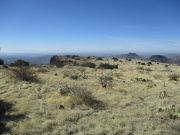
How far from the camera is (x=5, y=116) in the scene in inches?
529

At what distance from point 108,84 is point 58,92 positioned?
4919 millimetres

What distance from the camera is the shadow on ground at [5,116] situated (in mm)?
11750

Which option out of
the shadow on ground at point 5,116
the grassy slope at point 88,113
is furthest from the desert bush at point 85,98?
the shadow on ground at point 5,116

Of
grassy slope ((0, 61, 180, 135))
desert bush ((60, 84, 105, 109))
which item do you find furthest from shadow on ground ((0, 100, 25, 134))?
desert bush ((60, 84, 105, 109))

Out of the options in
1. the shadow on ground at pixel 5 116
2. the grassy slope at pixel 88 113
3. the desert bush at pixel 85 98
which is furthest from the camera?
the desert bush at pixel 85 98

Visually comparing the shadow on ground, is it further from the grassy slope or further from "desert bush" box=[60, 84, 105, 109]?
"desert bush" box=[60, 84, 105, 109]

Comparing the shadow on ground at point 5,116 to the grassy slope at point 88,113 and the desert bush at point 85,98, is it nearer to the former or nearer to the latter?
the grassy slope at point 88,113

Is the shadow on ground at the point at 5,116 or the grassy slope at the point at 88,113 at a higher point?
the grassy slope at the point at 88,113

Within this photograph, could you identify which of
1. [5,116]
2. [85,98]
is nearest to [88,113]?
[85,98]

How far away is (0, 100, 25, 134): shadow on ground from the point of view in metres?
11.8

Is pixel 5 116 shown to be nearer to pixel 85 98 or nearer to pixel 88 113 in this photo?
pixel 88 113

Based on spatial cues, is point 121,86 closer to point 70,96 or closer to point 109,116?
point 70,96

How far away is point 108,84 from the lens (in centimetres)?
2178

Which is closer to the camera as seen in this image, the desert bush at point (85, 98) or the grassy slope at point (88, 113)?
the grassy slope at point (88, 113)
